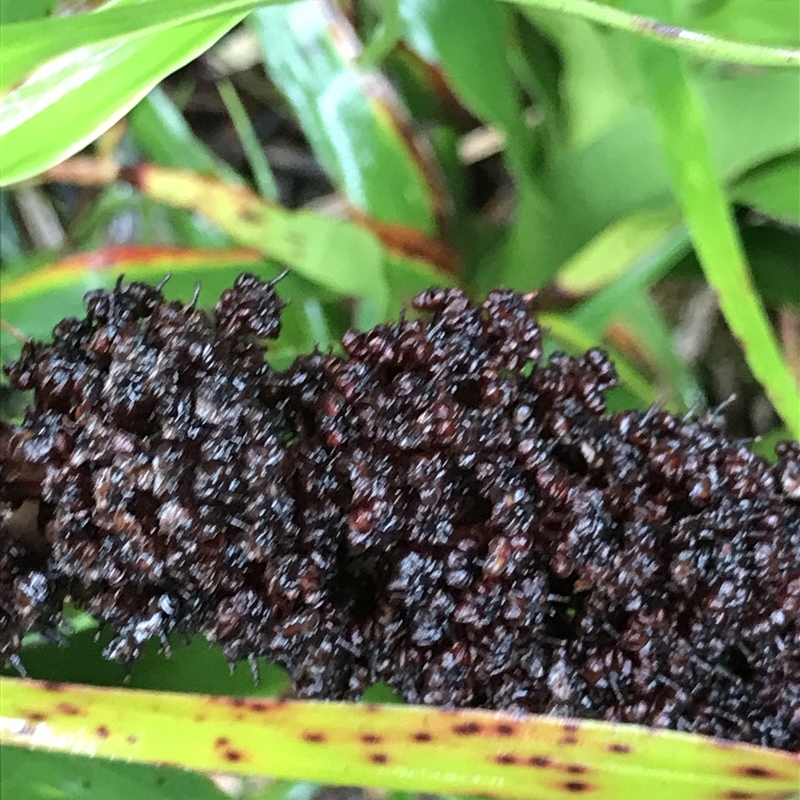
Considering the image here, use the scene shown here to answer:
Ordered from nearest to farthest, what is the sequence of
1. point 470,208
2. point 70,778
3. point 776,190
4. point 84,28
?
point 84,28 < point 70,778 < point 776,190 < point 470,208

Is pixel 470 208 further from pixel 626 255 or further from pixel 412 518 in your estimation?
pixel 412 518

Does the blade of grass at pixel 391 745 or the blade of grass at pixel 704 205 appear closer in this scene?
the blade of grass at pixel 391 745

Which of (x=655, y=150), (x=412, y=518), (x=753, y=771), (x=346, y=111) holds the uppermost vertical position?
(x=346, y=111)

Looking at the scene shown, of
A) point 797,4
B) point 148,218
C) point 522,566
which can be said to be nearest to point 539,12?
point 797,4

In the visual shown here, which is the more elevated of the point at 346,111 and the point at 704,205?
the point at 346,111

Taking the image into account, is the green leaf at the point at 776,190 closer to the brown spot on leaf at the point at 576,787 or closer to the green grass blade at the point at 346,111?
the green grass blade at the point at 346,111

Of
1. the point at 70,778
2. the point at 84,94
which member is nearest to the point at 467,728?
the point at 70,778

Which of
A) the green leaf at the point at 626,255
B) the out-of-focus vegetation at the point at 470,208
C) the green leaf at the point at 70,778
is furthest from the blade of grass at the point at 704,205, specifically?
the green leaf at the point at 70,778
